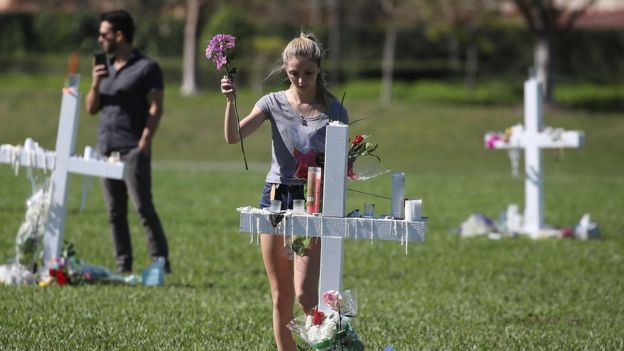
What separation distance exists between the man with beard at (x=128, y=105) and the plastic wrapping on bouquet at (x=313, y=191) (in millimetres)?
4207

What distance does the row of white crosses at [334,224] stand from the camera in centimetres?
615

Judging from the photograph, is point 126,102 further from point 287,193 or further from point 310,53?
point 310,53

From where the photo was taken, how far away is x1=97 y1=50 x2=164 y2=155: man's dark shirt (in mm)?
10391

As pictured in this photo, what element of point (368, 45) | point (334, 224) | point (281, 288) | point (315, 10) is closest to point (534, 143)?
point (281, 288)

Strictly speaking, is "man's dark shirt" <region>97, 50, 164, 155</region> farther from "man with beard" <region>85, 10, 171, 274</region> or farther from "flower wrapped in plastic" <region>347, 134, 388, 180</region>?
"flower wrapped in plastic" <region>347, 134, 388, 180</region>

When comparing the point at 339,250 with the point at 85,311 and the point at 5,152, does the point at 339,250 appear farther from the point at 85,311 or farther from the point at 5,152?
the point at 5,152

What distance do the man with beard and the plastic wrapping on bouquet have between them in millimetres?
4207

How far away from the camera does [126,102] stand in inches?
410

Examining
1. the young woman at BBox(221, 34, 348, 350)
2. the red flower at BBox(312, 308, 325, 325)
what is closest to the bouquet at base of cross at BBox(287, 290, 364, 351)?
the red flower at BBox(312, 308, 325, 325)

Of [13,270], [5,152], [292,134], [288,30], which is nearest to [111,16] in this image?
[5,152]

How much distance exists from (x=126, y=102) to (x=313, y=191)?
4444 mm

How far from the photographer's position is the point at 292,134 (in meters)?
6.62

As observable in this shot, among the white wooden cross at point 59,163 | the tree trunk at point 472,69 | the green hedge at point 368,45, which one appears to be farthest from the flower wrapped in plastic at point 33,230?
the green hedge at point 368,45

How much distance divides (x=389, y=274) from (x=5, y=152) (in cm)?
358
